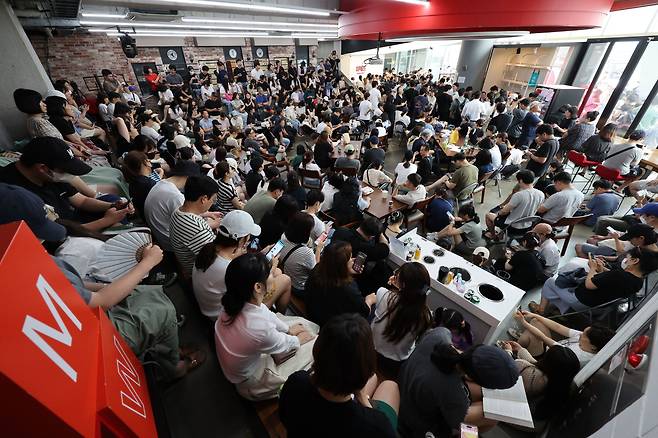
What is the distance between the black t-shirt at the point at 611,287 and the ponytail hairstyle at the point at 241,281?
309 cm

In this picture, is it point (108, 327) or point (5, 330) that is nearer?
point (5, 330)

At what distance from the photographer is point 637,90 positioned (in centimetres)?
727

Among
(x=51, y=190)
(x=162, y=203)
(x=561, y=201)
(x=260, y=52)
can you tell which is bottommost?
(x=561, y=201)

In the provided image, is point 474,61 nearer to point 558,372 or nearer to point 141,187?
point 558,372

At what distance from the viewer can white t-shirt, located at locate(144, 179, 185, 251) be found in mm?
2773

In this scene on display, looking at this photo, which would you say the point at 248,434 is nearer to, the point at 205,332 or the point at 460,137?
the point at 205,332

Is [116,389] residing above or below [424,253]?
above

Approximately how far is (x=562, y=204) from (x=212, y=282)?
4.62 m

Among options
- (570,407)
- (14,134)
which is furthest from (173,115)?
(570,407)

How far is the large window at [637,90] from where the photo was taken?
22.3 feet

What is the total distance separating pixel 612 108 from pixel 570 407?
9955 mm

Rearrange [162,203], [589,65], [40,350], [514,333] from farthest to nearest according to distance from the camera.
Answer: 1. [589,65]
2. [514,333]
3. [162,203]
4. [40,350]

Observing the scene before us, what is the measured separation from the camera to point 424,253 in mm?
3133

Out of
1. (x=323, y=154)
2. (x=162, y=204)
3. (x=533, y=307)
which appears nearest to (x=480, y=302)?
(x=533, y=307)
